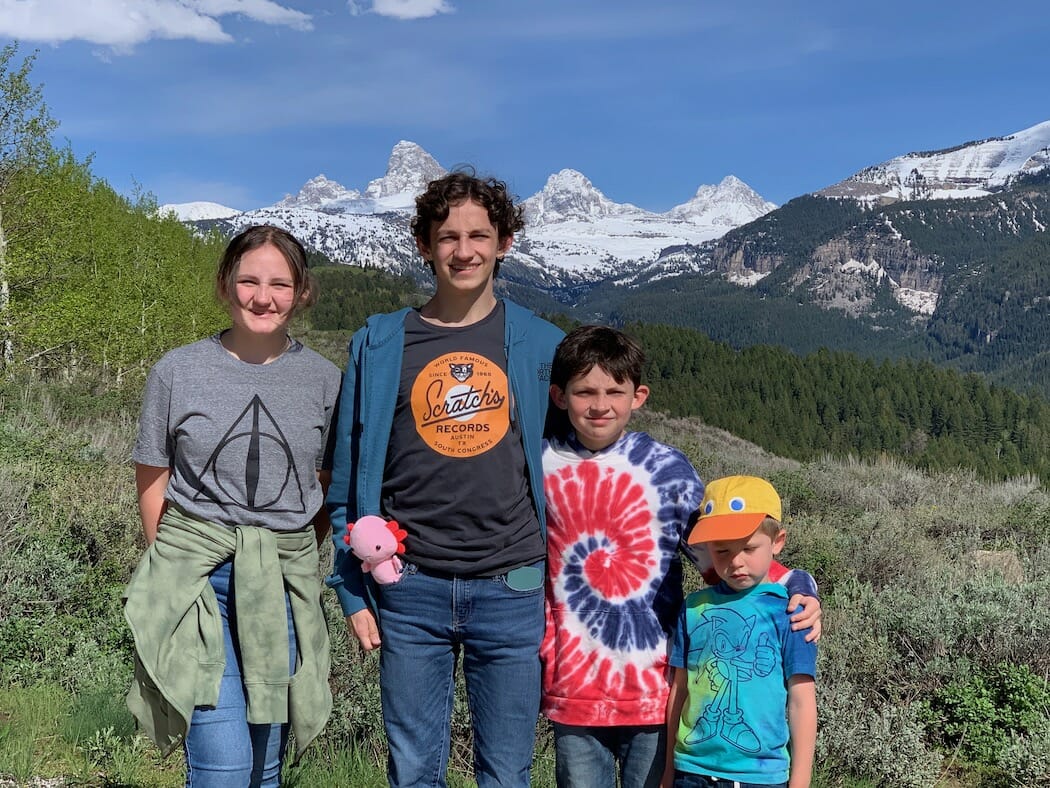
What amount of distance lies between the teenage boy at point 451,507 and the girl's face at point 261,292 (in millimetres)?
226

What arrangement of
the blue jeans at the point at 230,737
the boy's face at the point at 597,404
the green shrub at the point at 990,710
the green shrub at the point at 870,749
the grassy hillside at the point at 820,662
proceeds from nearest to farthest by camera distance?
the blue jeans at the point at 230,737
the boy's face at the point at 597,404
the grassy hillside at the point at 820,662
the green shrub at the point at 870,749
the green shrub at the point at 990,710

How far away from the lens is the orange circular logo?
2.31m

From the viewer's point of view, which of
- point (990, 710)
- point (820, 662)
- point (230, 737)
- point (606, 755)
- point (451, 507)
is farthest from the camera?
point (820, 662)

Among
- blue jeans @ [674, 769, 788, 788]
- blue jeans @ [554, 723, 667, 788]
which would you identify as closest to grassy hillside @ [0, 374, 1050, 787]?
blue jeans @ [554, 723, 667, 788]

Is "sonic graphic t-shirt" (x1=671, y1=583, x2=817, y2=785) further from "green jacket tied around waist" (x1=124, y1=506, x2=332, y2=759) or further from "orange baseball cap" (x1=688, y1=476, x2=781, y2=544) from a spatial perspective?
"green jacket tied around waist" (x1=124, y1=506, x2=332, y2=759)

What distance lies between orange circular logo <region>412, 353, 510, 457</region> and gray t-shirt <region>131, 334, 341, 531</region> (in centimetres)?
32

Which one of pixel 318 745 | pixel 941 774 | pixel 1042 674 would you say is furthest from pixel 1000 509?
pixel 318 745

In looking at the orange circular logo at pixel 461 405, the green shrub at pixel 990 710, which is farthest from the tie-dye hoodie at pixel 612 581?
the green shrub at pixel 990 710

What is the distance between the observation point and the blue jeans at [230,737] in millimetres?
2125

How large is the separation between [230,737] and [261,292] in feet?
3.76

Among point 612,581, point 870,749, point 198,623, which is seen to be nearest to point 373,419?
point 198,623

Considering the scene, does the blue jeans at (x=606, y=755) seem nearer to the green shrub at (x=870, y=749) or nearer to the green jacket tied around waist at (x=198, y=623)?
the green jacket tied around waist at (x=198, y=623)

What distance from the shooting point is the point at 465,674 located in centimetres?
233

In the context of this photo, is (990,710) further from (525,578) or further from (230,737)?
(230,737)
